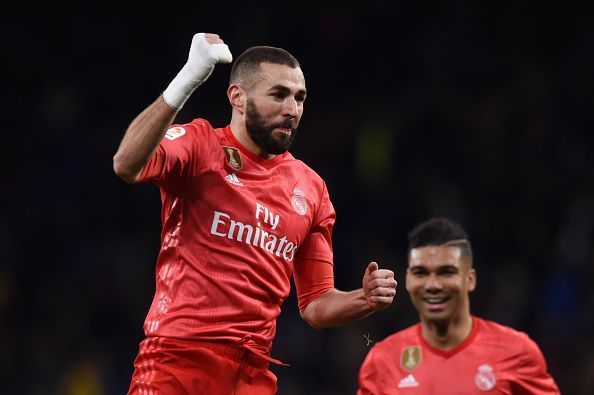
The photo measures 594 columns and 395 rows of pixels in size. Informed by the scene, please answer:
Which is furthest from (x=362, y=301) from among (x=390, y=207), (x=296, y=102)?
(x=390, y=207)

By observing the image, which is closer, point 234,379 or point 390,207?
point 234,379

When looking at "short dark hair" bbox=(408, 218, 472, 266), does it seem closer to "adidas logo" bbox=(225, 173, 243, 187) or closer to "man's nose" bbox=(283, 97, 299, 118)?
"man's nose" bbox=(283, 97, 299, 118)

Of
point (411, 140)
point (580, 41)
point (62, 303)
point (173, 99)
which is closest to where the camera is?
point (173, 99)

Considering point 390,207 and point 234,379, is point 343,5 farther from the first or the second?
point 234,379

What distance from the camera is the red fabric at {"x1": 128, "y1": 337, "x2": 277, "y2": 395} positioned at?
4258 millimetres

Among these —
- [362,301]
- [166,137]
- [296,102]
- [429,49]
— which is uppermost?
[429,49]

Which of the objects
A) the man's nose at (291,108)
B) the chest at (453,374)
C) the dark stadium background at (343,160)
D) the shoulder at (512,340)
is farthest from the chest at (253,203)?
the dark stadium background at (343,160)

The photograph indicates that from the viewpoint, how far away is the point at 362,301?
4477 mm

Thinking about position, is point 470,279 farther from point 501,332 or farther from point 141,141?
point 141,141

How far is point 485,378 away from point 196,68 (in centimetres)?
308

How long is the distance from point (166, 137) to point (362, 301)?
109 centimetres

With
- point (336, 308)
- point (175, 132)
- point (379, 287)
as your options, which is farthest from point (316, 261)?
point (175, 132)

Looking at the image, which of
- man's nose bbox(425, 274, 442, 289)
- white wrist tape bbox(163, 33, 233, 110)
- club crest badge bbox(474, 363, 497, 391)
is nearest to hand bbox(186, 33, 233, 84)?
white wrist tape bbox(163, 33, 233, 110)

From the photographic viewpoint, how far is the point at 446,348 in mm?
6348
